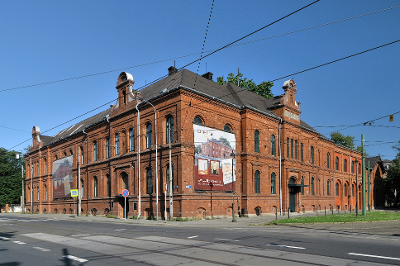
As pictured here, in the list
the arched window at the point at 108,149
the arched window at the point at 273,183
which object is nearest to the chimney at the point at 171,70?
the arched window at the point at 108,149

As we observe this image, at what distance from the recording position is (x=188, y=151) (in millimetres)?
28875

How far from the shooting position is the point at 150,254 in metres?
10.5

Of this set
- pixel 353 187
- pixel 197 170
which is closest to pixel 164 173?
pixel 197 170

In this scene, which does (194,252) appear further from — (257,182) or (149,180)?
(257,182)

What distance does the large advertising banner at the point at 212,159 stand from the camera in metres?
29.5

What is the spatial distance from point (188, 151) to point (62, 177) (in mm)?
27127

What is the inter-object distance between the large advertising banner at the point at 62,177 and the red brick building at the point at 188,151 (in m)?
0.84

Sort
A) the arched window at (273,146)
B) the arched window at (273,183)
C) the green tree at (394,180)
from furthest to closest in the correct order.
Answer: the green tree at (394,180), the arched window at (273,146), the arched window at (273,183)

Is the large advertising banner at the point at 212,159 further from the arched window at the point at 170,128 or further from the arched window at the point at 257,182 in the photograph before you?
the arched window at the point at 257,182

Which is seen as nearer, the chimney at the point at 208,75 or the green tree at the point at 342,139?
the chimney at the point at 208,75

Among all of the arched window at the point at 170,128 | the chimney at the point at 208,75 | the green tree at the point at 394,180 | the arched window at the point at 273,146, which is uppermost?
the chimney at the point at 208,75

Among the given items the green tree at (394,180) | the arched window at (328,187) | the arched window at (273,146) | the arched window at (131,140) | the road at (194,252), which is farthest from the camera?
the green tree at (394,180)

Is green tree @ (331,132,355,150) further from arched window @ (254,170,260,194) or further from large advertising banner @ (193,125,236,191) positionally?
large advertising banner @ (193,125,236,191)

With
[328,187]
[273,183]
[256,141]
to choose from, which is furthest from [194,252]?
[328,187]
